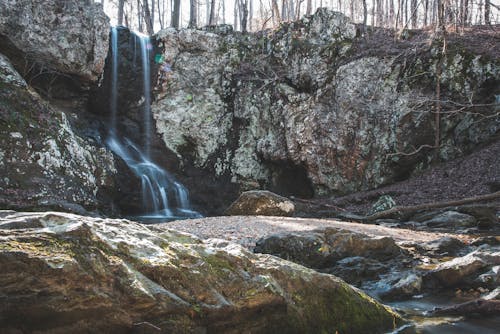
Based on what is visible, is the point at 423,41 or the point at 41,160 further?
the point at 423,41

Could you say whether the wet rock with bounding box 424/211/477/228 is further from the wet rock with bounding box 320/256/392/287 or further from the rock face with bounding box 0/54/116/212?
the rock face with bounding box 0/54/116/212

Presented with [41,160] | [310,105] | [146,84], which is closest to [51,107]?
[41,160]

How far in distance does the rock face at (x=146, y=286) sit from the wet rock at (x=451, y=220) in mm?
7900

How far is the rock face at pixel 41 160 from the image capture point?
10312mm

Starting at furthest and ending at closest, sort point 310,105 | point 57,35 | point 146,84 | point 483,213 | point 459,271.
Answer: point 146,84, point 310,105, point 57,35, point 483,213, point 459,271

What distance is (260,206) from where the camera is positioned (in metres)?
11.2

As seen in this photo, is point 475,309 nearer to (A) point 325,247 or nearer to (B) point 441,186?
(A) point 325,247

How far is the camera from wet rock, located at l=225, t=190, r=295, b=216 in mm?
11242

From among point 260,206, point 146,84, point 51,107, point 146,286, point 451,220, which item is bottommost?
point 451,220

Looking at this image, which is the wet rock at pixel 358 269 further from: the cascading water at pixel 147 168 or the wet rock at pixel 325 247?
the cascading water at pixel 147 168

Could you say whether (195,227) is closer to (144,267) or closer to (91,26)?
(144,267)

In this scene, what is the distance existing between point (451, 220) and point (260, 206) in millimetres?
4975

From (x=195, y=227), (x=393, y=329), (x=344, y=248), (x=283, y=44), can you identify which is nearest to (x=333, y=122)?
(x=283, y=44)

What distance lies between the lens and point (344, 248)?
6246 millimetres
